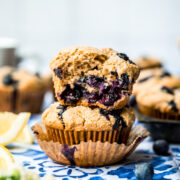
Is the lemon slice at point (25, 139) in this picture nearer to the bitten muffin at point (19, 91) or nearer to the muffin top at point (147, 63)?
the bitten muffin at point (19, 91)

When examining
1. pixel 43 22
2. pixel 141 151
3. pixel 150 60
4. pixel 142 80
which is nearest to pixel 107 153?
pixel 141 151

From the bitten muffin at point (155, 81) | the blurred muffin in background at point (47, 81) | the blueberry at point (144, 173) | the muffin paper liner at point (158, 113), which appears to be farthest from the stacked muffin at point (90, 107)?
the blurred muffin in background at point (47, 81)

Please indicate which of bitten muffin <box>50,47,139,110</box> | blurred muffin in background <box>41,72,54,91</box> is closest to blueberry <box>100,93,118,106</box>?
bitten muffin <box>50,47,139,110</box>

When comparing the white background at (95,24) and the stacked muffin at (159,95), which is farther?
the white background at (95,24)

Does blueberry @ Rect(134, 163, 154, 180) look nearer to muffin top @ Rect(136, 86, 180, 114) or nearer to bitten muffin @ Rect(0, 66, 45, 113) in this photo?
muffin top @ Rect(136, 86, 180, 114)

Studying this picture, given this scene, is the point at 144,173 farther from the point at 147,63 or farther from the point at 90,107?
the point at 147,63

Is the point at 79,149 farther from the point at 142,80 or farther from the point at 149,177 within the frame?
the point at 142,80
